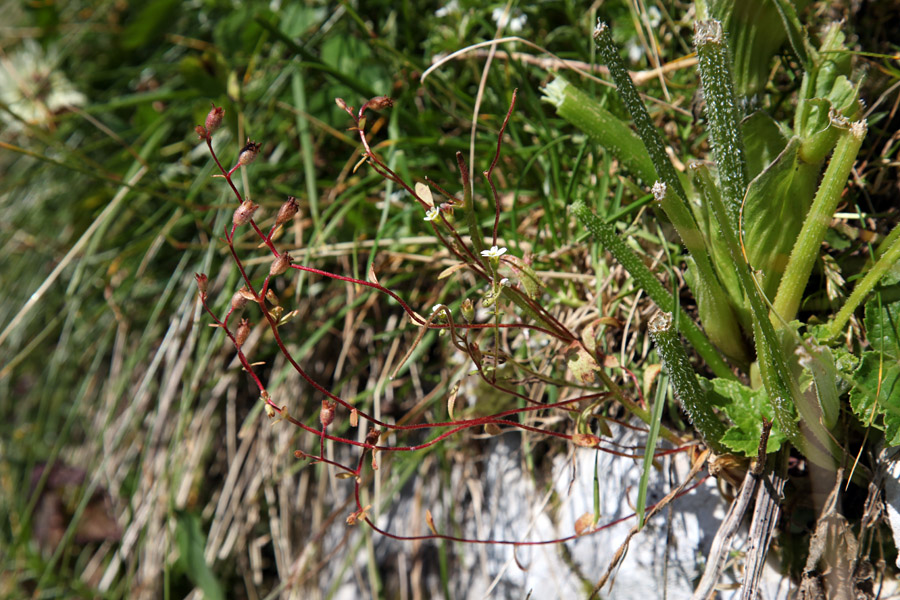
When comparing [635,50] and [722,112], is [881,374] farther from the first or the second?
[635,50]

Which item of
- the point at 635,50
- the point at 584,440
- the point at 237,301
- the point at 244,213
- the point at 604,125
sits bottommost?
the point at 584,440

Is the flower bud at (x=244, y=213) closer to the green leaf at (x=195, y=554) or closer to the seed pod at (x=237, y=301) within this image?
the seed pod at (x=237, y=301)

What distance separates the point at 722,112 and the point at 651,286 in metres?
0.28

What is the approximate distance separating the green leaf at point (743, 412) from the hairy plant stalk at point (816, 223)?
12 centimetres

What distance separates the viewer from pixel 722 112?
2.93ft

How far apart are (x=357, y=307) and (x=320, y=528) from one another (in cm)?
60

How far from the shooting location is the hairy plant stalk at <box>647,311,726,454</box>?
828 millimetres

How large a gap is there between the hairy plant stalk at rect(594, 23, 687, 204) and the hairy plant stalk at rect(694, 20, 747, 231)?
2.8 inches

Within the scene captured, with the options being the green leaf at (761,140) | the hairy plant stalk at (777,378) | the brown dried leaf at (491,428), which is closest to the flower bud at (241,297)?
the brown dried leaf at (491,428)

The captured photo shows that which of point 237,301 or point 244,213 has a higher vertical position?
point 244,213

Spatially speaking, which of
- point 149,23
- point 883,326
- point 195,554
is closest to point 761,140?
point 883,326

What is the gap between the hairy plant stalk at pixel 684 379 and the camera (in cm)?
83

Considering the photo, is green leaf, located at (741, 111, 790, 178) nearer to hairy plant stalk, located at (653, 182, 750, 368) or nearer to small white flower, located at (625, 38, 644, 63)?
hairy plant stalk, located at (653, 182, 750, 368)

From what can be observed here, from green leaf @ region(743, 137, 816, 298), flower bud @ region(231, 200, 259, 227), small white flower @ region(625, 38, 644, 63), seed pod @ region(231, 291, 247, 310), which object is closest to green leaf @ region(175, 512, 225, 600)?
seed pod @ region(231, 291, 247, 310)
